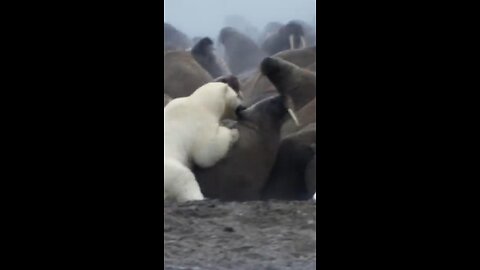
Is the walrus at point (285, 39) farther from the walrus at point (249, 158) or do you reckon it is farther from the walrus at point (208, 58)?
the walrus at point (249, 158)

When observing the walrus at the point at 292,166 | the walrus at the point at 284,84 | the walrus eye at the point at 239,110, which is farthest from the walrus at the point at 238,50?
the walrus at the point at 292,166

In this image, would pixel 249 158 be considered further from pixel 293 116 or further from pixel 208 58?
pixel 208 58

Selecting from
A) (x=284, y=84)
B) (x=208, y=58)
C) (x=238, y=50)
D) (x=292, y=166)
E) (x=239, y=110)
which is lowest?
(x=292, y=166)

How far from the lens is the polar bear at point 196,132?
2.64 meters

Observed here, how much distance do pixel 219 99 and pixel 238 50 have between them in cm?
229

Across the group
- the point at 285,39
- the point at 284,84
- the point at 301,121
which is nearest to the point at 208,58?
the point at 285,39

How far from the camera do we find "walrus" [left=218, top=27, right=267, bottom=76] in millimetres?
5000

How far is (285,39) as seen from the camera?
5.53 meters

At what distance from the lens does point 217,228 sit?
5.94 feet

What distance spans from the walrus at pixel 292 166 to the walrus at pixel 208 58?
1561mm

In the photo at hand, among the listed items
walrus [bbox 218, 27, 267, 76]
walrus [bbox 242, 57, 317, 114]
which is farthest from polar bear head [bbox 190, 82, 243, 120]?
walrus [bbox 218, 27, 267, 76]
